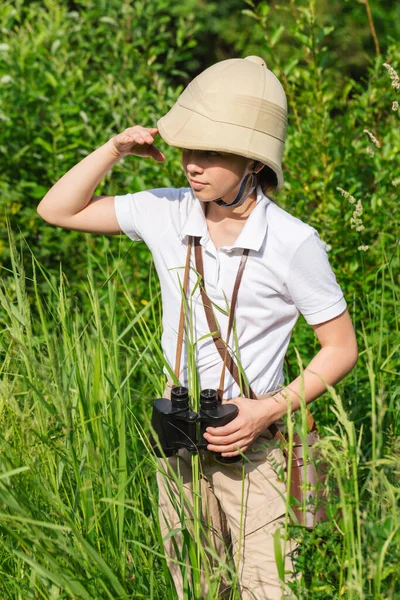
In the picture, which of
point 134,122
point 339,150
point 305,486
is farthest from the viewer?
point 134,122

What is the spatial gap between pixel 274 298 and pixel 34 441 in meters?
0.66

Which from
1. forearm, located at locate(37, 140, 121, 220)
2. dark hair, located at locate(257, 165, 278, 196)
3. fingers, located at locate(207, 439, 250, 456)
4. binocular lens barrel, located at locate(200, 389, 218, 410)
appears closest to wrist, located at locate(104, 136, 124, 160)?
forearm, located at locate(37, 140, 121, 220)

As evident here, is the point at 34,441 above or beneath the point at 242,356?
beneath

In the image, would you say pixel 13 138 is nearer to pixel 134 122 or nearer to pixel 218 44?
pixel 134 122

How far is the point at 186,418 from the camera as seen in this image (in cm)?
190

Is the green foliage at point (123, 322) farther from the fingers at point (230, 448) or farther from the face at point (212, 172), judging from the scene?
the face at point (212, 172)

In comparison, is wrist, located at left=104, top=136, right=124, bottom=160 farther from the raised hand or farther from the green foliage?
the green foliage

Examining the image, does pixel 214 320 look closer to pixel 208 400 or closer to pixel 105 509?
pixel 208 400

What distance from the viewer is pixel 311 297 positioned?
1.90 metres

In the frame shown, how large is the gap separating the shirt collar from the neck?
2 centimetres

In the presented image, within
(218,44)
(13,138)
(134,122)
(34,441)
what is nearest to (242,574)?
(34,441)

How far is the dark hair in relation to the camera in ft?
6.77

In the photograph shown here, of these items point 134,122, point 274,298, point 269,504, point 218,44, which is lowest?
point 269,504

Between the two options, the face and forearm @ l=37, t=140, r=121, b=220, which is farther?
forearm @ l=37, t=140, r=121, b=220
